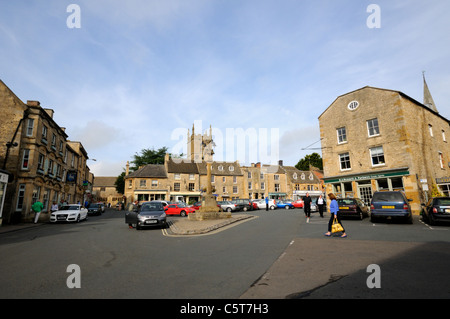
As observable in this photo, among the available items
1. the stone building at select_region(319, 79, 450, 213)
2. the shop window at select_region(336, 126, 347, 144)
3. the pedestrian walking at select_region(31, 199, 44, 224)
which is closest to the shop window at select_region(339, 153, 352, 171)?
the stone building at select_region(319, 79, 450, 213)

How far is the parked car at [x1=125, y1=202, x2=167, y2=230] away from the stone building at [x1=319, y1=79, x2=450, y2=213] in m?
17.7

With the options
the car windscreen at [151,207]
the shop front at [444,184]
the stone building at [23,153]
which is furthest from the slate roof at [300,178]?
the stone building at [23,153]

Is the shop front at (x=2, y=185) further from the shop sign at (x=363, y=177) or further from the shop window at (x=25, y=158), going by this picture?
the shop sign at (x=363, y=177)

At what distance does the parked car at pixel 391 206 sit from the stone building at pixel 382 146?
283 inches

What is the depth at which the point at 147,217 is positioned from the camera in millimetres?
13898

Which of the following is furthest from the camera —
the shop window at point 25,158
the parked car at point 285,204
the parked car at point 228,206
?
the parked car at point 285,204

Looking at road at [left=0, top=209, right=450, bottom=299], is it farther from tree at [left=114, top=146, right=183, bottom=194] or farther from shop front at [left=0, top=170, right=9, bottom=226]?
tree at [left=114, top=146, right=183, bottom=194]

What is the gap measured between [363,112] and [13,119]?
30.1 metres


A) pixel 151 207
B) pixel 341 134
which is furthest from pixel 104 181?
pixel 341 134

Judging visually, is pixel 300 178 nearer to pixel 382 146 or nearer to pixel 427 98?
pixel 427 98

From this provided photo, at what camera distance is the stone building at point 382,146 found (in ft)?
66.2

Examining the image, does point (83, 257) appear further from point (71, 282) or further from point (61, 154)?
point (61, 154)

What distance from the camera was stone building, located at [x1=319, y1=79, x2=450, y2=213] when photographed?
20188 mm

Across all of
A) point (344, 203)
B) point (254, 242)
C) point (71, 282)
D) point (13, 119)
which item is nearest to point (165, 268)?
point (71, 282)
